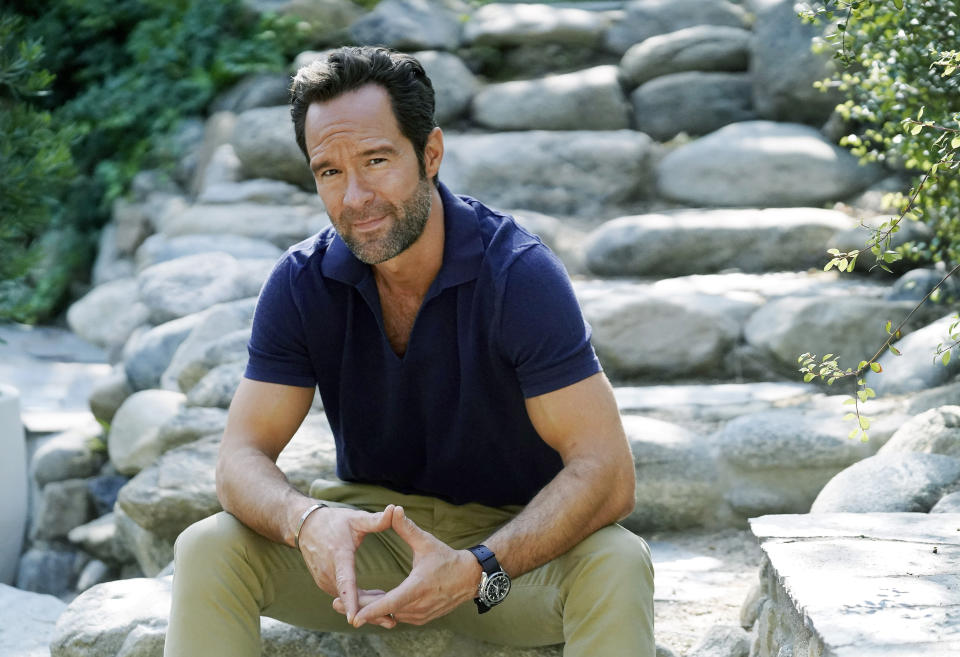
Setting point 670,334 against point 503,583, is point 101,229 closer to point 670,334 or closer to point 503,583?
point 670,334

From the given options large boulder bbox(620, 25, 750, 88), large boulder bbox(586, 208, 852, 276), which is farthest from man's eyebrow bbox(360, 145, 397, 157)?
large boulder bbox(620, 25, 750, 88)

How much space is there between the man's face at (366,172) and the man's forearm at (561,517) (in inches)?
26.6

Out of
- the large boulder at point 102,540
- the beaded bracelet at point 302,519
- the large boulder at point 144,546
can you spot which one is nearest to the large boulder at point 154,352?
the large boulder at point 102,540

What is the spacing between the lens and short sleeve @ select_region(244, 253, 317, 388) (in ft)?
8.56

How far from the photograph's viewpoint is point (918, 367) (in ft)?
14.6

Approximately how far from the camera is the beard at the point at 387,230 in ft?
8.49

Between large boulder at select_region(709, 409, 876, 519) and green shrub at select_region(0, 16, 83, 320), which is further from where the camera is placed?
green shrub at select_region(0, 16, 83, 320)

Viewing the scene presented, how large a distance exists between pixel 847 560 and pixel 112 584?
6.05 feet

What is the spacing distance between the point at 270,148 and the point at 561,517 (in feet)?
18.5

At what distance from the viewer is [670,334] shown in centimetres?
516

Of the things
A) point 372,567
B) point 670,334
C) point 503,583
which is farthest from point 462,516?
point 670,334

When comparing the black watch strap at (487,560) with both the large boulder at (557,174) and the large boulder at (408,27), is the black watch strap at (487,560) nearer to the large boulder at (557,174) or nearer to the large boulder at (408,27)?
the large boulder at (557,174)

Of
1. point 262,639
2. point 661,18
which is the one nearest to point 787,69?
point 661,18

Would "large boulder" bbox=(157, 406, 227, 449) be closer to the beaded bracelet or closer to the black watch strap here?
the beaded bracelet
